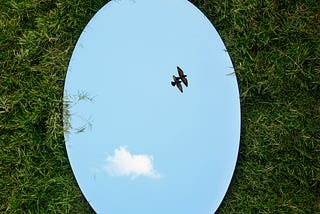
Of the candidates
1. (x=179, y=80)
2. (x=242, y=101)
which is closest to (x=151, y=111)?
(x=179, y=80)

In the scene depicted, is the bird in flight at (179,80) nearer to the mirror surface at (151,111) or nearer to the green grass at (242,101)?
the mirror surface at (151,111)

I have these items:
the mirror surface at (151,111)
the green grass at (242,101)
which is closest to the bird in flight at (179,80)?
the mirror surface at (151,111)

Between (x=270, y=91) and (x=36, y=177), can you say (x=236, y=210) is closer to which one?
(x=270, y=91)

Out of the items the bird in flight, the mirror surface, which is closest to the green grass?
the mirror surface

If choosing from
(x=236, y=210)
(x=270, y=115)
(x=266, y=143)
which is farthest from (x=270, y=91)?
(x=236, y=210)

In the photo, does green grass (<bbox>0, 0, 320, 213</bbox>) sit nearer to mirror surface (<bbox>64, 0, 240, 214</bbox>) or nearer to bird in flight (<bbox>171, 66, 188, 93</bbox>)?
mirror surface (<bbox>64, 0, 240, 214</bbox>)

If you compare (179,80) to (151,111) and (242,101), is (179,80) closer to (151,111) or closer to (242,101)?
(151,111)
